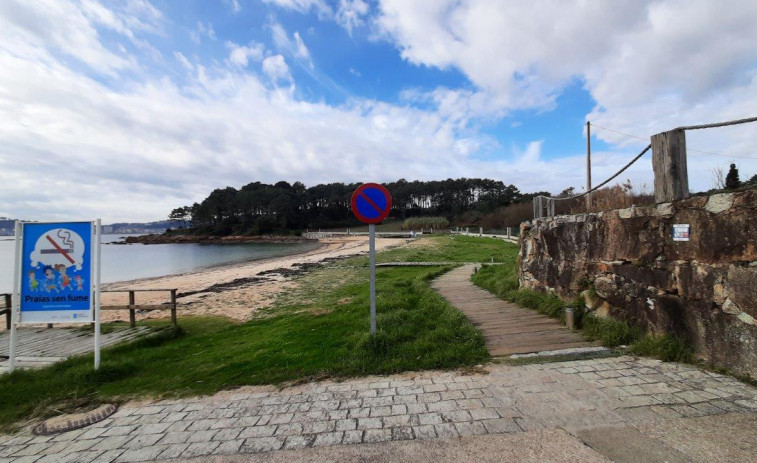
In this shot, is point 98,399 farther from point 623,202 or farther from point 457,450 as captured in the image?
point 623,202

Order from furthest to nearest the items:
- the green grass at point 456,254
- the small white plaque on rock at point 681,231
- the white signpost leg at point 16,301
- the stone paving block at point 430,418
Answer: the green grass at point 456,254, the white signpost leg at point 16,301, the small white plaque on rock at point 681,231, the stone paving block at point 430,418

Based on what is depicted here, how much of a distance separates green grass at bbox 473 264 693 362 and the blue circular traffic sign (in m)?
3.13

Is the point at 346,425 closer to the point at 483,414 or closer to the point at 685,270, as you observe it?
the point at 483,414

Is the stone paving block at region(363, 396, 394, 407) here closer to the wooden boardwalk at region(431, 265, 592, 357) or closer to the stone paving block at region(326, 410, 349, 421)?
the stone paving block at region(326, 410, 349, 421)

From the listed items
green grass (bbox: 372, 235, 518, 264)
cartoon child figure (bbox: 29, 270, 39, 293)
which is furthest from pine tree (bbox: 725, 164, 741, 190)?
cartoon child figure (bbox: 29, 270, 39, 293)

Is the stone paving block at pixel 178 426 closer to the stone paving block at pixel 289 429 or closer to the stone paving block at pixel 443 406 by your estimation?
the stone paving block at pixel 289 429

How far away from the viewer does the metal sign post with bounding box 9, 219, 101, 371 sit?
4414 millimetres

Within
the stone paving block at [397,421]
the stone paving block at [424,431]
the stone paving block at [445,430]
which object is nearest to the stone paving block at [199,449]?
the stone paving block at [397,421]

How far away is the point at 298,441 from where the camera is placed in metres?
2.50

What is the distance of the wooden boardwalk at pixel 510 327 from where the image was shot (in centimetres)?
414

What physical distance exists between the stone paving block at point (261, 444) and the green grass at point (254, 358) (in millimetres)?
1033

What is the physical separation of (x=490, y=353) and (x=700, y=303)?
6.95 ft

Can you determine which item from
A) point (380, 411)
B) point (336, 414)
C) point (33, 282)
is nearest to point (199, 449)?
point (336, 414)

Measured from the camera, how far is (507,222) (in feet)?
122
